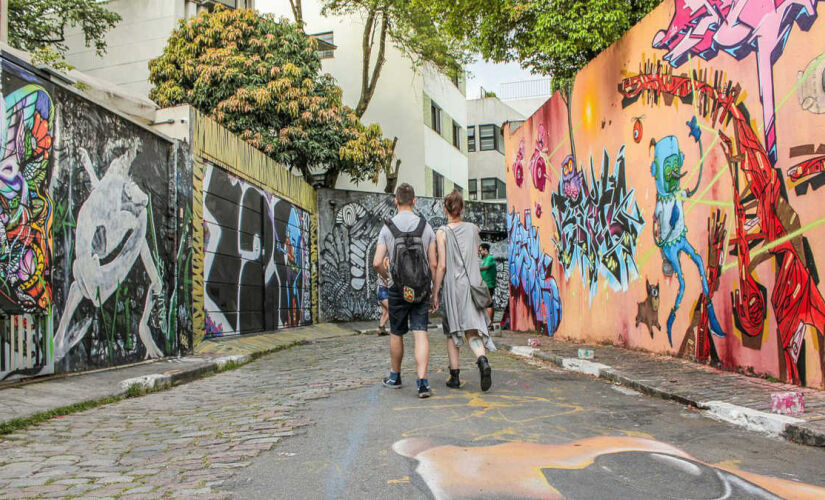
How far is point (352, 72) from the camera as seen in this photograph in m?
26.5

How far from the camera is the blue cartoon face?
25.1 ft

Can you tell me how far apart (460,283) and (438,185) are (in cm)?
2259

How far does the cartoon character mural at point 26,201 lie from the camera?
20.0ft

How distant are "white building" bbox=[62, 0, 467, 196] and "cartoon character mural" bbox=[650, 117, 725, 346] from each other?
17994 millimetres

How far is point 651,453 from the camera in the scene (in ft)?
12.5

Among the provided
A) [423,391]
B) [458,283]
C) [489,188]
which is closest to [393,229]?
[458,283]

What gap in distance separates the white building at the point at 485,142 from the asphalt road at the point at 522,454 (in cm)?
3231

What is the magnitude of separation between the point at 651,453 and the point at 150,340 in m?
6.85

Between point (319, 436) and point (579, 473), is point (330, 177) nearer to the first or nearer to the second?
point (319, 436)

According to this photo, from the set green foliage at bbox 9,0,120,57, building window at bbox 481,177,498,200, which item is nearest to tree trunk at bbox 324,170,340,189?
green foliage at bbox 9,0,120,57

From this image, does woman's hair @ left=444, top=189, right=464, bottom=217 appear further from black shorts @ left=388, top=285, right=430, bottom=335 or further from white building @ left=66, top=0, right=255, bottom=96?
white building @ left=66, top=0, right=255, bottom=96

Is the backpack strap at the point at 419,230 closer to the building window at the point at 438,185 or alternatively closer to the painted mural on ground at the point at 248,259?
the painted mural on ground at the point at 248,259

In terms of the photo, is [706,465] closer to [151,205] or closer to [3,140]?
[3,140]

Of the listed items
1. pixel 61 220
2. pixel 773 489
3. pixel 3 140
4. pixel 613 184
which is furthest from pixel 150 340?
pixel 773 489
